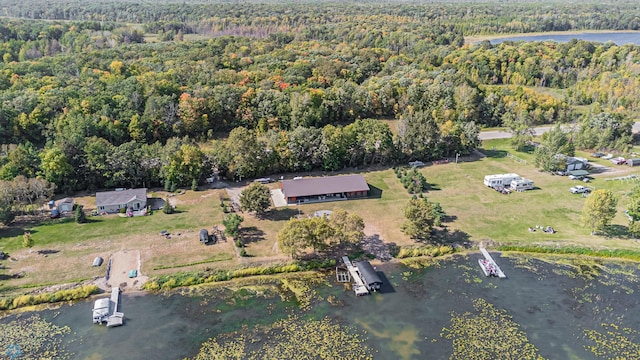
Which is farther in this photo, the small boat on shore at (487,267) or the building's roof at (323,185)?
the building's roof at (323,185)

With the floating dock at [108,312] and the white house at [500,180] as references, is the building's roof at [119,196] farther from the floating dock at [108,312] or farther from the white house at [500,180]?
the white house at [500,180]

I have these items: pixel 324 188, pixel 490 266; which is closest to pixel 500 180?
pixel 490 266

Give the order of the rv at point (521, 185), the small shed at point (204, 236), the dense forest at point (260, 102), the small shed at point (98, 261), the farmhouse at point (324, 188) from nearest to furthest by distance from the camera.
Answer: the small shed at point (98, 261) < the small shed at point (204, 236) < the farmhouse at point (324, 188) < the dense forest at point (260, 102) < the rv at point (521, 185)

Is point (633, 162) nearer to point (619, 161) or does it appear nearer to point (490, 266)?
point (619, 161)

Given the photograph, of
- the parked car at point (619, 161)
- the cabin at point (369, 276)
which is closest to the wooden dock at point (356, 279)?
the cabin at point (369, 276)

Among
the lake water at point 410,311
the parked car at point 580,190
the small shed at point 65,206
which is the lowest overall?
the lake water at point 410,311

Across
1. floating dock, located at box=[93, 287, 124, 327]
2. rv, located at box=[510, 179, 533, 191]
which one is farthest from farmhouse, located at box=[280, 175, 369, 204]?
floating dock, located at box=[93, 287, 124, 327]

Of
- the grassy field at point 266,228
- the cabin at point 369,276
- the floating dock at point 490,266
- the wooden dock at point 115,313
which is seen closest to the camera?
the wooden dock at point 115,313

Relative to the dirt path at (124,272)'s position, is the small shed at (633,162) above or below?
above
